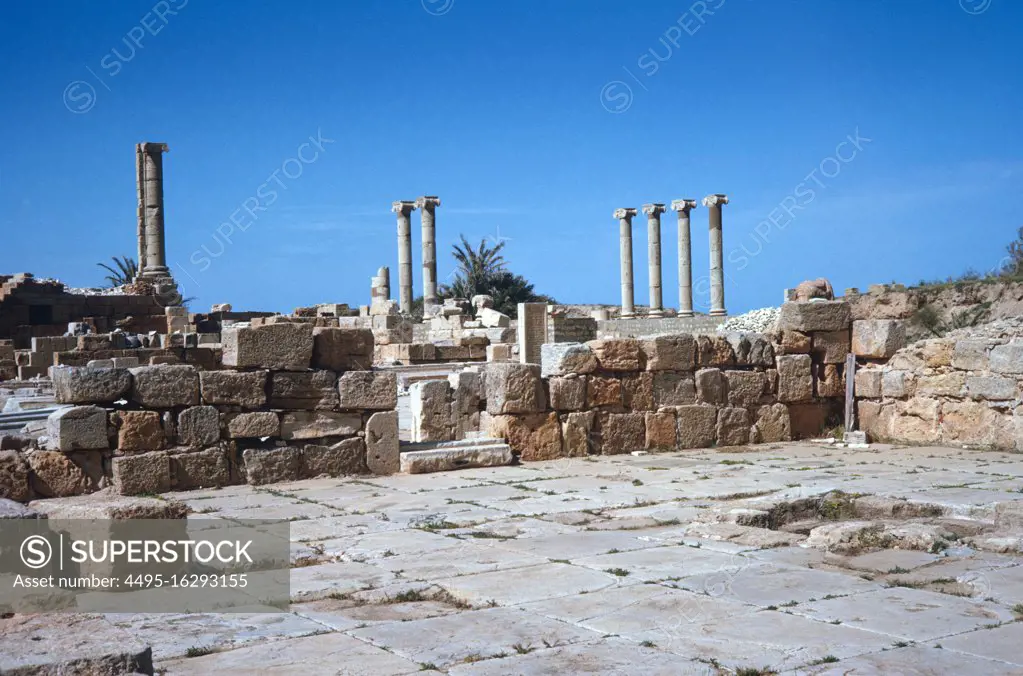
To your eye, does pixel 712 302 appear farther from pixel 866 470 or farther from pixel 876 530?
pixel 876 530

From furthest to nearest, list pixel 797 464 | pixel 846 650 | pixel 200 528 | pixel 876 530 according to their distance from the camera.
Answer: pixel 797 464, pixel 200 528, pixel 876 530, pixel 846 650

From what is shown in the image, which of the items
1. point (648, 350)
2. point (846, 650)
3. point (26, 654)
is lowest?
point (846, 650)

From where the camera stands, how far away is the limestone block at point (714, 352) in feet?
43.2

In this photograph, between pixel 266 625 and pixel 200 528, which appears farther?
pixel 200 528

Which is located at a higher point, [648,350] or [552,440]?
[648,350]

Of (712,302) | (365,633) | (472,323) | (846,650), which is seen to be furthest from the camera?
(712,302)

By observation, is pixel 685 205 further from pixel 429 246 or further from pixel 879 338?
pixel 879 338

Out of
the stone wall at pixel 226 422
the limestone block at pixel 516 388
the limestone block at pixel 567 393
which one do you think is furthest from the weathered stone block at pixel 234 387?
the limestone block at pixel 567 393

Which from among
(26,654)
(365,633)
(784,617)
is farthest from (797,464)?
(26,654)

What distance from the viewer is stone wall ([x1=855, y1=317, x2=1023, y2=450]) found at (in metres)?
12.1

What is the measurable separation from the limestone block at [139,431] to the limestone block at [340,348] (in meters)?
1.71

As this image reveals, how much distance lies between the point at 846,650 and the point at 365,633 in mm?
2236

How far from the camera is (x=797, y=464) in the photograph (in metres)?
11.2

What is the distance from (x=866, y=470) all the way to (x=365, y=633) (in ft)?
22.9
